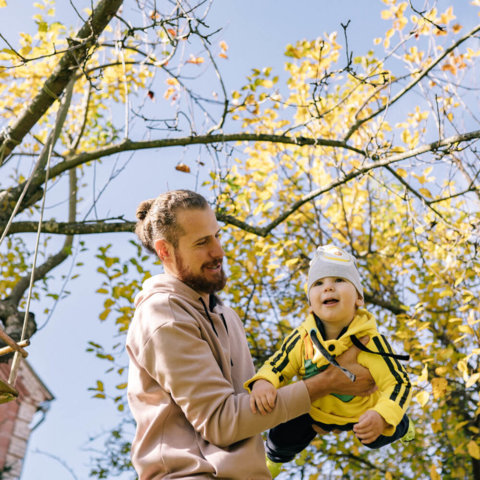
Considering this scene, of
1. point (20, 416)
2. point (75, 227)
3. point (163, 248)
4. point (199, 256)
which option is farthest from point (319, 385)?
point (20, 416)

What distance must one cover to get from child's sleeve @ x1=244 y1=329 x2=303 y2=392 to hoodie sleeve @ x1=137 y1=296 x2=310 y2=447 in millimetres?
179

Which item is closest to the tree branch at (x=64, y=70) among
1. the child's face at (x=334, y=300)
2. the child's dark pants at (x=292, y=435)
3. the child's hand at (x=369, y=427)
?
the child's face at (x=334, y=300)

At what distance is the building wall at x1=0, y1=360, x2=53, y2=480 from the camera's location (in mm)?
10929

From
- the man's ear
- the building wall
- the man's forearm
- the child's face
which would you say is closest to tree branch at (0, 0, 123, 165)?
the man's ear

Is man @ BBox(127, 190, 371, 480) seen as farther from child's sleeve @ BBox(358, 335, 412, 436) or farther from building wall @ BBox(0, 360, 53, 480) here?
building wall @ BBox(0, 360, 53, 480)

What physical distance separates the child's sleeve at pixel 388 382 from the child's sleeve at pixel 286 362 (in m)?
0.25

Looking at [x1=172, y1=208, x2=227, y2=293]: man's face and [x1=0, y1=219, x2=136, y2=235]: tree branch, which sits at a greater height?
[x1=0, y1=219, x2=136, y2=235]: tree branch

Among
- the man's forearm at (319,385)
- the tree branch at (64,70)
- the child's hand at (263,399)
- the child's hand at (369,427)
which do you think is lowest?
the child's hand at (369,427)

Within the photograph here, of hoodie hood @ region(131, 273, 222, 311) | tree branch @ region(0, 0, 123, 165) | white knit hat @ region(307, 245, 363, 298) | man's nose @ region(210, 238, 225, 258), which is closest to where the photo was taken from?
hoodie hood @ region(131, 273, 222, 311)

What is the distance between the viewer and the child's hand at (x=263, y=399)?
1752 mm

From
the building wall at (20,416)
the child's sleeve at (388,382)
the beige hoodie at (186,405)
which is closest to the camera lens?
the beige hoodie at (186,405)

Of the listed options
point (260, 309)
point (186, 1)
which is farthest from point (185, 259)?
point (260, 309)

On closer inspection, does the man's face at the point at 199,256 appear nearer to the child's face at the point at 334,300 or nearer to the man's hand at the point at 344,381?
the child's face at the point at 334,300

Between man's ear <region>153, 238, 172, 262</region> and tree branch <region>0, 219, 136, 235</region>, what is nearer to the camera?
man's ear <region>153, 238, 172, 262</region>
